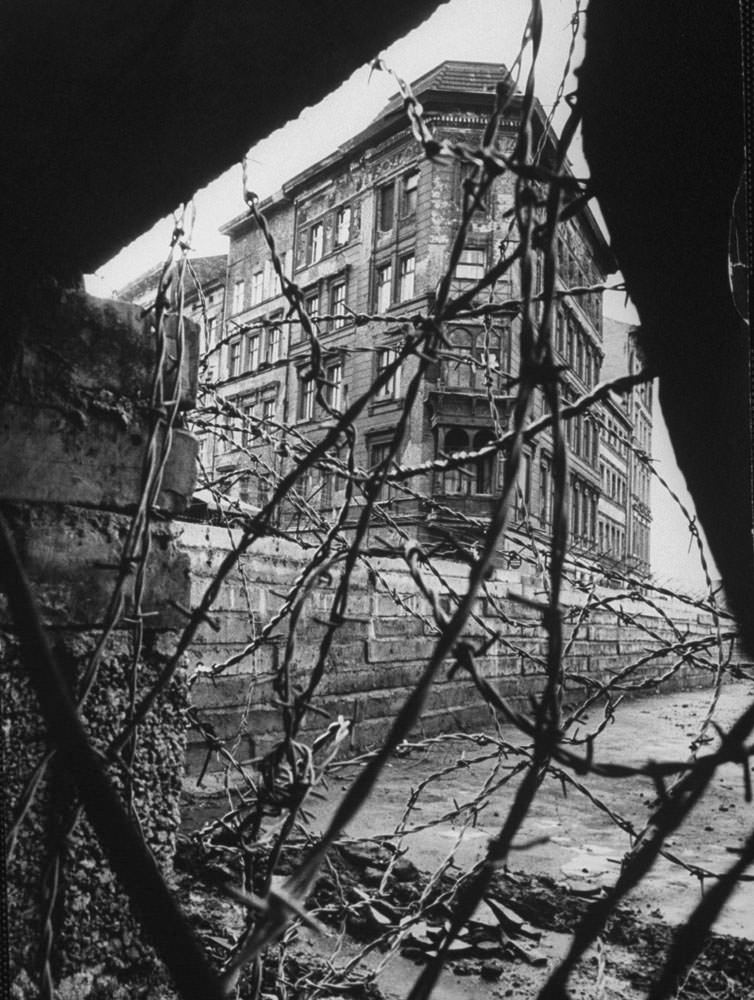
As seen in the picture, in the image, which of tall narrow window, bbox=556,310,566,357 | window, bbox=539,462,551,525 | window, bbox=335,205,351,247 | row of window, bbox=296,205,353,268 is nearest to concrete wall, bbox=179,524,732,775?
window, bbox=539,462,551,525

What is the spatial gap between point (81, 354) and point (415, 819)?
2.56 metres

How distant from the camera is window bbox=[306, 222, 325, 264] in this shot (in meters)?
25.0

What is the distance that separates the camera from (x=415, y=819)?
9.61 feet

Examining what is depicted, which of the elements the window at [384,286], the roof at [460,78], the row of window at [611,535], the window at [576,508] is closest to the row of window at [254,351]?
the window at [384,286]

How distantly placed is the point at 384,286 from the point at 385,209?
8.78ft

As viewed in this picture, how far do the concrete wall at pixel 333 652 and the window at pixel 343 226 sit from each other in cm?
2030

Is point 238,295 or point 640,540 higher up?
point 238,295

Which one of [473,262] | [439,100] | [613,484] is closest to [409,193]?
[473,262]

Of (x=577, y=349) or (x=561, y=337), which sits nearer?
(x=561, y=337)

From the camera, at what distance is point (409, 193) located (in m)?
22.5

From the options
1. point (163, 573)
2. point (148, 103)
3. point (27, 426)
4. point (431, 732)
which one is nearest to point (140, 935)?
point (163, 573)

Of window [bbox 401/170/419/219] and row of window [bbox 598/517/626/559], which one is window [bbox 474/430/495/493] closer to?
window [bbox 401/170/419/219]

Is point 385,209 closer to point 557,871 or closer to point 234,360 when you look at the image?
point 234,360

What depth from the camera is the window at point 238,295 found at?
91.8 ft
